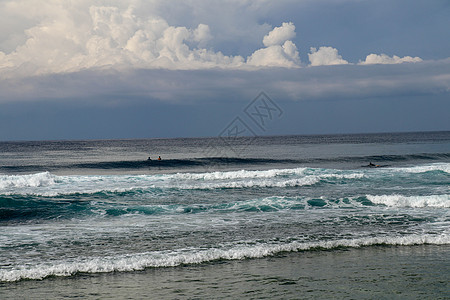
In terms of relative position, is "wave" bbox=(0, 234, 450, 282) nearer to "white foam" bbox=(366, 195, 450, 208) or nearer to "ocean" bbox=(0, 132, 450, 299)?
Result: "ocean" bbox=(0, 132, 450, 299)

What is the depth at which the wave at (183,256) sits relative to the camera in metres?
9.78

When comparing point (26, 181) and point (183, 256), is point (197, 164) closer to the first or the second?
point (26, 181)

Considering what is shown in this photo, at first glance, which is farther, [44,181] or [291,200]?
[44,181]

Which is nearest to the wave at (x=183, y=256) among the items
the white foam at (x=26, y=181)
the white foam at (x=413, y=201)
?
the white foam at (x=413, y=201)

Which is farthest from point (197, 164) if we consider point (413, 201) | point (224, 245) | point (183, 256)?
point (183, 256)

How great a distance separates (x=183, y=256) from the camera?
10812mm

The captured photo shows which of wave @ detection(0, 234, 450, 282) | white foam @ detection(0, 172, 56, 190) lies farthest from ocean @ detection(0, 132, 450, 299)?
white foam @ detection(0, 172, 56, 190)

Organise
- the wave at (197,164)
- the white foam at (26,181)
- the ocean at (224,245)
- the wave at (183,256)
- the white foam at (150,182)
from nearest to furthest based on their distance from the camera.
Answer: the ocean at (224,245) → the wave at (183,256) → the white foam at (150,182) → the white foam at (26,181) → the wave at (197,164)

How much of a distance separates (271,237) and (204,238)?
2176 millimetres

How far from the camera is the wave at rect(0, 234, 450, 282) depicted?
32.1 feet

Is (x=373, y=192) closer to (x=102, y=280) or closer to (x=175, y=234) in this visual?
(x=175, y=234)

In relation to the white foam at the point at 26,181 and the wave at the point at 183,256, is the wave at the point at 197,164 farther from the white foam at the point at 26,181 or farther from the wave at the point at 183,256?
the wave at the point at 183,256

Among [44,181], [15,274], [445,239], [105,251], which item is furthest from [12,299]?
[44,181]

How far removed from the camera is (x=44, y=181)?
1178 inches
